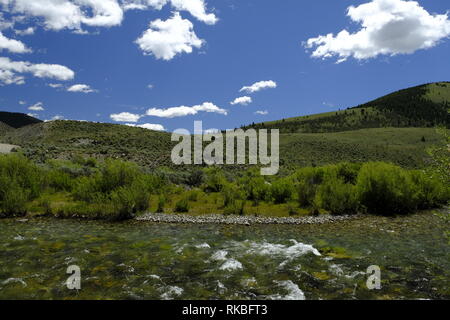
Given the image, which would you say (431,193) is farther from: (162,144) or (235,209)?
(162,144)

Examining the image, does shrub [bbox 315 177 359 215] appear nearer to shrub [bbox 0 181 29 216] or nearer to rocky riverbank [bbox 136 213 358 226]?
rocky riverbank [bbox 136 213 358 226]

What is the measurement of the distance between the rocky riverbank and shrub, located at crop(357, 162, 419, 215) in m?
2.21

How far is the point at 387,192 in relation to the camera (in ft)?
53.2

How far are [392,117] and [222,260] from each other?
135m

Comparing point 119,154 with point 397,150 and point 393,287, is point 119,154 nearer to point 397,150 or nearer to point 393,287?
point 393,287

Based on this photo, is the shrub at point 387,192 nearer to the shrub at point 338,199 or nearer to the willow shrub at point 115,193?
the shrub at point 338,199

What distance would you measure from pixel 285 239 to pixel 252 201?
7.71 meters

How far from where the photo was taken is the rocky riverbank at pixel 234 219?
14.2 meters

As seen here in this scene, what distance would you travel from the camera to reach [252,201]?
1908 centimetres

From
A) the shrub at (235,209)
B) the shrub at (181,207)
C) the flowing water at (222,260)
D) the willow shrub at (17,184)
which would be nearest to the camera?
the flowing water at (222,260)

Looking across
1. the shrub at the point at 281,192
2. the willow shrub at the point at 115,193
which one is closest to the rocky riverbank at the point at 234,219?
the willow shrub at the point at 115,193

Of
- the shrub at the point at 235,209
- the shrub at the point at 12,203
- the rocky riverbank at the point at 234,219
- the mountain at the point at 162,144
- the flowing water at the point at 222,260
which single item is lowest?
the flowing water at the point at 222,260

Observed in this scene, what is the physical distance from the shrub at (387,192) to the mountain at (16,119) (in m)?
129

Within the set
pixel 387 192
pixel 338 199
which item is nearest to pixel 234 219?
pixel 338 199
